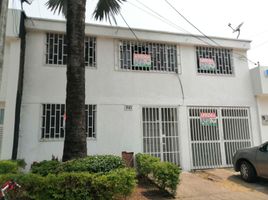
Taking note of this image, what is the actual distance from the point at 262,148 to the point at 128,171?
15.7 feet

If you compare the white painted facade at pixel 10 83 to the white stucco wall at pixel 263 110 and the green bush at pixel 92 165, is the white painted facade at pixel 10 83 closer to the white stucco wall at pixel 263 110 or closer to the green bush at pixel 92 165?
the green bush at pixel 92 165

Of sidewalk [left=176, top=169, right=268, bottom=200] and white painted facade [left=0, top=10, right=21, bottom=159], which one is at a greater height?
white painted facade [left=0, top=10, right=21, bottom=159]

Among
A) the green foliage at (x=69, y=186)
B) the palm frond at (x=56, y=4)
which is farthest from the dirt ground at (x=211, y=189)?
the palm frond at (x=56, y=4)

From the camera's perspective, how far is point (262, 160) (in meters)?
7.82

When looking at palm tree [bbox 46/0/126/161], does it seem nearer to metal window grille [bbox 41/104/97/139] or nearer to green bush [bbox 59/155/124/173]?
green bush [bbox 59/155/124/173]

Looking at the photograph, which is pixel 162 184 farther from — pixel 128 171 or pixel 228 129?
pixel 228 129

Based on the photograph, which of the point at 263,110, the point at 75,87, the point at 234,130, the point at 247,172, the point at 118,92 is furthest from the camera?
the point at 263,110

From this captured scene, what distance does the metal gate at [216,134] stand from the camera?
1042 centimetres

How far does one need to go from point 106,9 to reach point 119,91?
324 centimetres

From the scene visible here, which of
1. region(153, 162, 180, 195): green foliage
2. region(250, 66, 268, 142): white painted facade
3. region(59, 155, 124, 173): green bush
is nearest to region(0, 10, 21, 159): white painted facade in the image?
region(59, 155, 124, 173): green bush

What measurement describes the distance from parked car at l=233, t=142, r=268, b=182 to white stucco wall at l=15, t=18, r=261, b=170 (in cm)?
206

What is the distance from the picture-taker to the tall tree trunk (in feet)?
21.5

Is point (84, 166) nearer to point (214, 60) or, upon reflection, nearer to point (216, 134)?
point (216, 134)

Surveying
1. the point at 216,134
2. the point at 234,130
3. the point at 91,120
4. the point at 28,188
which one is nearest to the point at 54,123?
the point at 91,120
